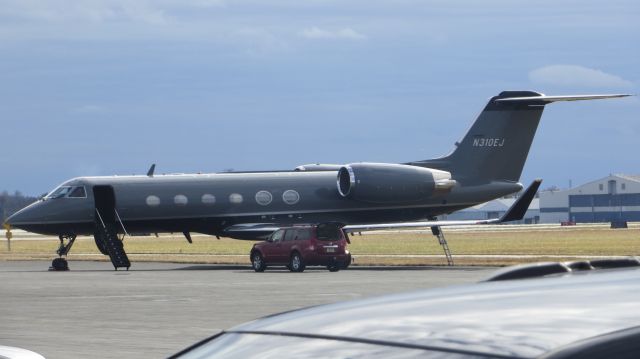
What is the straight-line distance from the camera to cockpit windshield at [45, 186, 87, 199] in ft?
136

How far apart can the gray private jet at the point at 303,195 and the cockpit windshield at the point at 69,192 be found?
32mm

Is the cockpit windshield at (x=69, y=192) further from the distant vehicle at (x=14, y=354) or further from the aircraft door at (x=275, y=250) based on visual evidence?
the distant vehicle at (x=14, y=354)

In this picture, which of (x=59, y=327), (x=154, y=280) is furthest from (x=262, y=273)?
(x=59, y=327)

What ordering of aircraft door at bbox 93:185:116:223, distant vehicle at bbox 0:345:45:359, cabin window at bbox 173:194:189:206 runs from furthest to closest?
cabin window at bbox 173:194:189:206 < aircraft door at bbox 93:185:116:223 < distant vehicle at bbox 0:345:45:359

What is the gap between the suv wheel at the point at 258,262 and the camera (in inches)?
1527

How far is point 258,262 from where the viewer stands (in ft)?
128

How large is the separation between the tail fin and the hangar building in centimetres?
13016

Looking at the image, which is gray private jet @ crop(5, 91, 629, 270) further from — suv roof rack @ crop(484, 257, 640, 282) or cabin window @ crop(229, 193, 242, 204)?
suv roof rack @ crop(484, 257, 640, 282)

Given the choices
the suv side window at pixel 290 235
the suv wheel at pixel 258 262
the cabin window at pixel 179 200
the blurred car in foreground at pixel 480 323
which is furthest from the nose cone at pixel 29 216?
the blurred car in foreground at pixel 480 323

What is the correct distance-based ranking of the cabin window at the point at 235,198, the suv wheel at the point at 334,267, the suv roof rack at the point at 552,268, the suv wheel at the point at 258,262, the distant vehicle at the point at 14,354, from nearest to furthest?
the suv roof rack at the point at 552,268 → the distant vehicle at the point at 14,354 → the suv wheel at the point at 334,267 → the suv wheel at the point at 258,262 → the cabin window at the point at 235,198

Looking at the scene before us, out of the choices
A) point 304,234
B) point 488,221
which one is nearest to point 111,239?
point 304,234

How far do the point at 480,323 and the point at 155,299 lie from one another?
2309 centimetres

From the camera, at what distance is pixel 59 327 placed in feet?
64.3

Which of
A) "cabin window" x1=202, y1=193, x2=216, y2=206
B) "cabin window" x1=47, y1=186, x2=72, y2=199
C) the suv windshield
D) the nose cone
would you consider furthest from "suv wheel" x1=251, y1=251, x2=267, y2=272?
the nose cone
